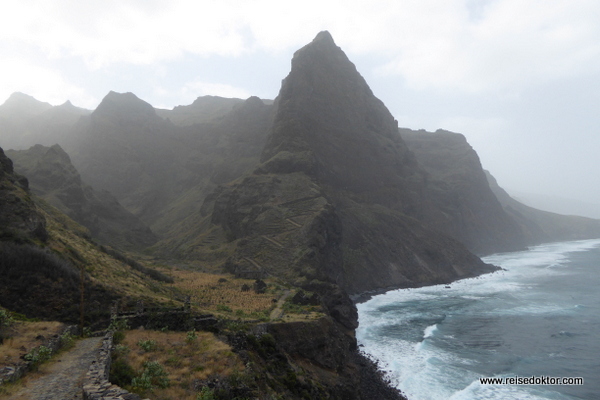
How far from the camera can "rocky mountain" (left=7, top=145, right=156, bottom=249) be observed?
298 ft

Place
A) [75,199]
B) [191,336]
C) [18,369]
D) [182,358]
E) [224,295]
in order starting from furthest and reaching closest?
[75,199] → [224,295] → [191,336] → [182,358] → [18,369]

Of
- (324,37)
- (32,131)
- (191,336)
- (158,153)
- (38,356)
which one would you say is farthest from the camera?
(32,131)

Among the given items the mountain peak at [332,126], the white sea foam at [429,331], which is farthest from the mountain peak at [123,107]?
the white sea foam at [429,331]

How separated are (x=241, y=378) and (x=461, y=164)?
20433cm

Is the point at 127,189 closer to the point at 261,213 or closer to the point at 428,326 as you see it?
the point at 261,213

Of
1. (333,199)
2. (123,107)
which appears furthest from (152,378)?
(123,107)

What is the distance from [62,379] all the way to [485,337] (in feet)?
176

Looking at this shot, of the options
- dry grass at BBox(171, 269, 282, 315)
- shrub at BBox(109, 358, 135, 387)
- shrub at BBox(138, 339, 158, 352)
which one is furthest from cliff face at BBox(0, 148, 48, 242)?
shrub at BBox(109, 358, 135, 387)

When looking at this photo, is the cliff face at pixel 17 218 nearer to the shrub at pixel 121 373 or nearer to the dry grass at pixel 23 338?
the dry grass at pixel 23 338

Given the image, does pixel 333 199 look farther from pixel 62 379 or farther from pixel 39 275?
pixel 62 379

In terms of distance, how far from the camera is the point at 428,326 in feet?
194

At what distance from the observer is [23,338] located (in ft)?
57.8

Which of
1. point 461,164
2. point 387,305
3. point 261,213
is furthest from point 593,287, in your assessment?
point 461,164

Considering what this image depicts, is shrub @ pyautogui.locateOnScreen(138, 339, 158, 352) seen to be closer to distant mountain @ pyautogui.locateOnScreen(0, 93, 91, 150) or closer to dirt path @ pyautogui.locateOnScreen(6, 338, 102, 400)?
dirt path @ pyautogui.locateOnScreen(6, 338, 102, 400)
